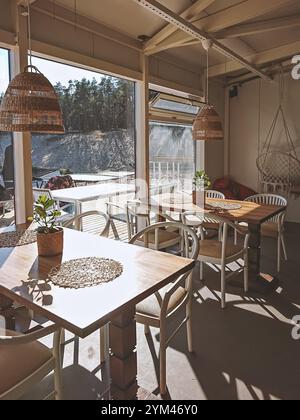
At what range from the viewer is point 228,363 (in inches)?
87.7

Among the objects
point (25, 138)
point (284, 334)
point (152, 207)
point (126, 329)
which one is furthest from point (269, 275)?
point (25, 138)

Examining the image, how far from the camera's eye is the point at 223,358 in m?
2.29

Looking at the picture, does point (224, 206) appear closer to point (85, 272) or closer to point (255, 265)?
point (255, 265)

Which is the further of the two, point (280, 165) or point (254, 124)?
point (254, 124)

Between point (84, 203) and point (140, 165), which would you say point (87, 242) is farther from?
point (140, 165)

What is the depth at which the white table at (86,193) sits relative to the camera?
11.6ft

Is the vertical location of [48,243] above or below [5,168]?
below

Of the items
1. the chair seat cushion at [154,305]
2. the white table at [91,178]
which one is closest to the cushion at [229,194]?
the white table at [91,178]

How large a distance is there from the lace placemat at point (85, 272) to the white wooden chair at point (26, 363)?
9.5 inches

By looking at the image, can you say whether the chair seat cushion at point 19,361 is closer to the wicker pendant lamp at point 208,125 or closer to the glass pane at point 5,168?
the glass pane at point 5,168

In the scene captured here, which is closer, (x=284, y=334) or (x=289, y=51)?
(x=284, y=334)

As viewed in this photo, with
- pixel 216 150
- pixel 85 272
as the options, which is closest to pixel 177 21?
pixel 85 272

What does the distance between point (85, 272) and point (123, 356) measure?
1.46 ft
